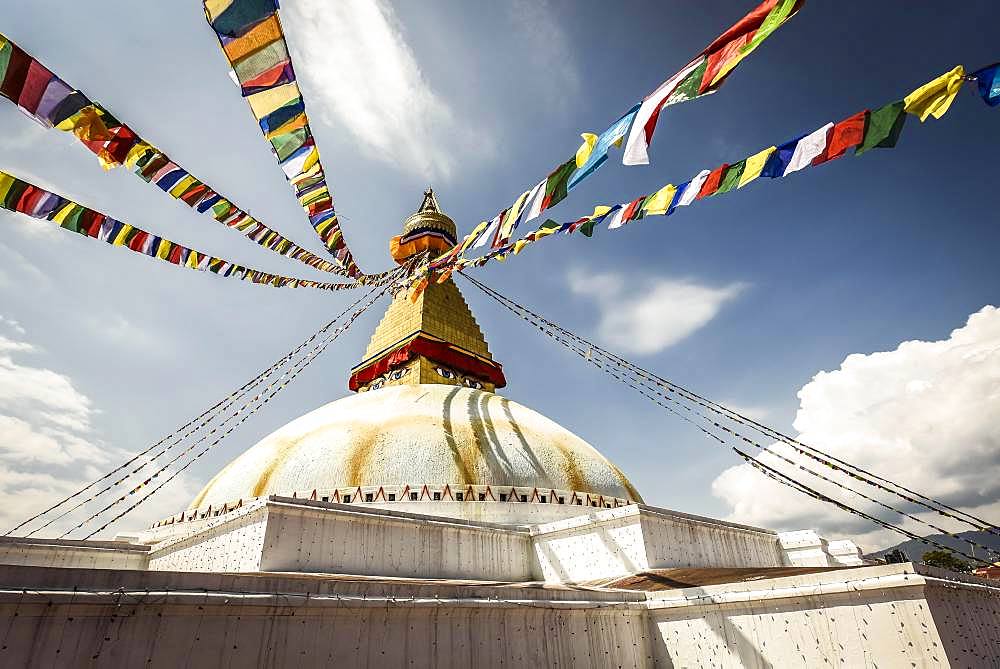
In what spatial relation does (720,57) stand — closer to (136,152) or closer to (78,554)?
(136,152)

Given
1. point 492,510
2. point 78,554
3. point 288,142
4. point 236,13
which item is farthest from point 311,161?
point 78,554

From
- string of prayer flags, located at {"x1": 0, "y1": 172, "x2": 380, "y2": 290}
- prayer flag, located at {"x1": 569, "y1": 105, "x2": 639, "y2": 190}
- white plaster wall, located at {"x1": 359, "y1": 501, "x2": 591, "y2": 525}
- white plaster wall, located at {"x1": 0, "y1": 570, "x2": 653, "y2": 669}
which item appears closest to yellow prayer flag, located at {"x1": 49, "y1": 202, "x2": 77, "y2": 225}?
string of prayer flags, located at {"x1": 0, "y1": 172, "x2": 380, "y2": 290}

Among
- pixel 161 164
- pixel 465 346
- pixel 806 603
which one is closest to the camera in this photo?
pixel 806 603

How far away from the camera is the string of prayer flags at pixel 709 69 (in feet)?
13.9

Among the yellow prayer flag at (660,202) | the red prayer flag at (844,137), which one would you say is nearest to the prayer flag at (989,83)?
the red prayer flag at (844,137)

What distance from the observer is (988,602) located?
597 centimetres

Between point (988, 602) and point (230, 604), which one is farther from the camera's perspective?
point (988, 602)

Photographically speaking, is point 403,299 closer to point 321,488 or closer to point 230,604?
point 321,488

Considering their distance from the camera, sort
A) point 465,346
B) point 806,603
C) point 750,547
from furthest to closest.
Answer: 1. point 465,346
2. point 750,547
3. point 806,603

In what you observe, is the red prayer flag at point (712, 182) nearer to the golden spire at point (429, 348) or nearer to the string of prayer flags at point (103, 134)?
the string of prayer flags at point (103, 134)

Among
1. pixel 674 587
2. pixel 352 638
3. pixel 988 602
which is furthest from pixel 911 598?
pixel 352 638

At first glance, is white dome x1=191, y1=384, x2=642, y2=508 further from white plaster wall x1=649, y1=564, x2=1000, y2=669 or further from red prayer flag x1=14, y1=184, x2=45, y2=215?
red prayer flag x1=14, y1=184, x2=45, y2=215

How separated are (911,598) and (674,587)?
259 cm

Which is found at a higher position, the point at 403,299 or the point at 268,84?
the point at 403,299
